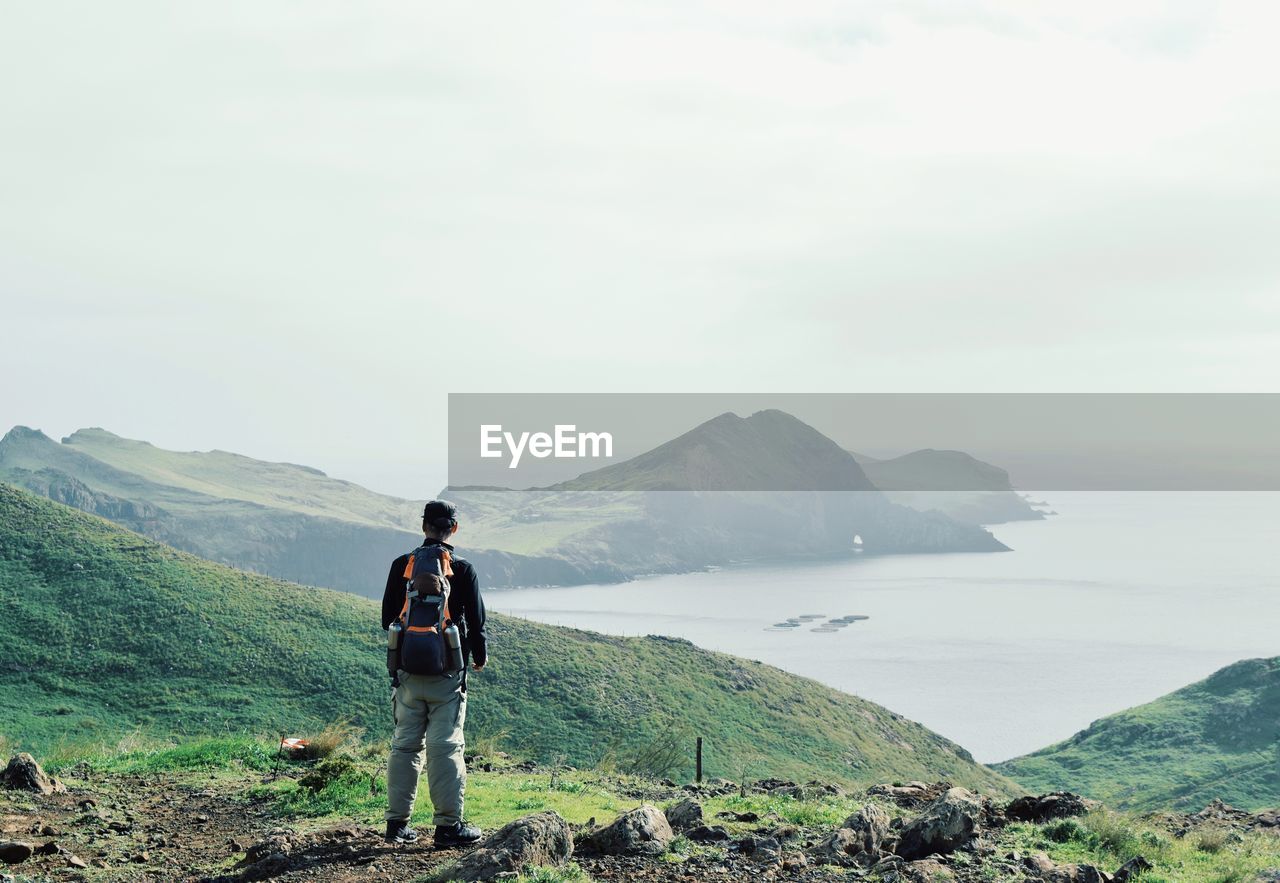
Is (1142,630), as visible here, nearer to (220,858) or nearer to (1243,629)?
(1243,629)

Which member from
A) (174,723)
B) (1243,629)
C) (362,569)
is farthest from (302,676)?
(362,569)

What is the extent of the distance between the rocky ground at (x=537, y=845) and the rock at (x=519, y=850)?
1 centimetres

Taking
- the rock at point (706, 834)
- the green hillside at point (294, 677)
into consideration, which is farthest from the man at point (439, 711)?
the green hillside at point (294, 677)

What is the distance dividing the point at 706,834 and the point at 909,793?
177 inches

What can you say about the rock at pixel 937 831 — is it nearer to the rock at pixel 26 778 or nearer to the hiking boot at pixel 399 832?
the hiking boot at pixel 399 832

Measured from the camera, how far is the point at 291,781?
1070 cm

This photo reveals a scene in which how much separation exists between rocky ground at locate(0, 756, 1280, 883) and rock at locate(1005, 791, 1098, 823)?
1 cm

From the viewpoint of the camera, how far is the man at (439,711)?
715 cm

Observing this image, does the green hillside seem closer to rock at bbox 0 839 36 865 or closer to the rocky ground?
the rocky ground

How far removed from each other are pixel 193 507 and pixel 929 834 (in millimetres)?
198752

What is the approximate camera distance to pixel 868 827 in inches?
324

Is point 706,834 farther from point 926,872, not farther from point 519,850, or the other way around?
point 519,850

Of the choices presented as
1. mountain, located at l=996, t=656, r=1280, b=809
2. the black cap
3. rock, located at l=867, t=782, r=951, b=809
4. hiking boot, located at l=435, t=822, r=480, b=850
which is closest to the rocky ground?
hiking boot, located at l=435, t=822, r=480, b=850

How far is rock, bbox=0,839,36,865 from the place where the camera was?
7.26 m
